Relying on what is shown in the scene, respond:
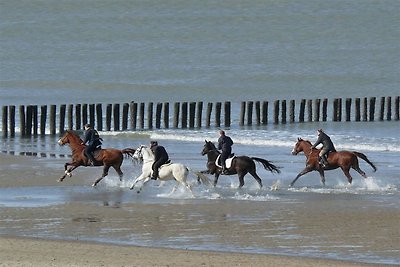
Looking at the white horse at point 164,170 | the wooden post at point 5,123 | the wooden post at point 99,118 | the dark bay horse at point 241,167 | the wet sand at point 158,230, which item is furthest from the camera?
the wooden post at point 99,118

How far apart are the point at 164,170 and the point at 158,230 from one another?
201 inches

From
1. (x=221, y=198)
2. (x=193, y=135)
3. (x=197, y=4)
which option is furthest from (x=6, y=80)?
(x=221, y=198)

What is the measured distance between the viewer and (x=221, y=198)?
940 inches

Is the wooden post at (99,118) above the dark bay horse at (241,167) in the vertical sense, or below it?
below

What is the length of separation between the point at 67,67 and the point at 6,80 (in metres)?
11.0

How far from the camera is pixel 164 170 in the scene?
961 inches

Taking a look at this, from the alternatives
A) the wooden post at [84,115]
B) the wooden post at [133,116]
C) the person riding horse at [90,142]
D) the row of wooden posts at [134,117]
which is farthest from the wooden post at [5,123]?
the person riding horse at [90,142]

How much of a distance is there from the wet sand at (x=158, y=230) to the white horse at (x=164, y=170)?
1342 mm

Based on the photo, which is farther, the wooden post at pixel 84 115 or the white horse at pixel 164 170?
the wooden post at pixel 84 115

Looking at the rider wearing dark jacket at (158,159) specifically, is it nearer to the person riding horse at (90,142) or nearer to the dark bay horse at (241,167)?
the dark bay horse at (241,167)

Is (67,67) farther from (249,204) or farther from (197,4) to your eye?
(249,204)

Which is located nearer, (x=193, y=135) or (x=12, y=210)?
(x=12, y=210)

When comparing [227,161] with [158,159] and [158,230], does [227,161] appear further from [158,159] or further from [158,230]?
[158,230]

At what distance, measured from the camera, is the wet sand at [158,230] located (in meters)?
16.2
